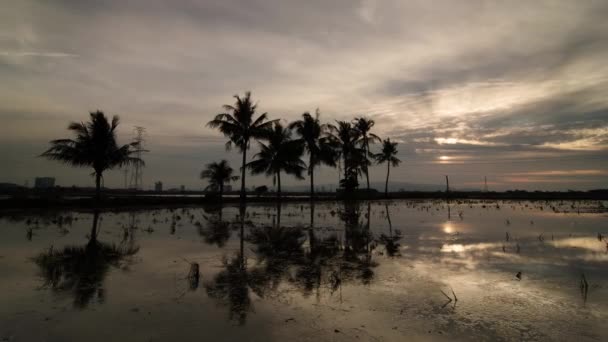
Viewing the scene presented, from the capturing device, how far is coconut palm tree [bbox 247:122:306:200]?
3397 cm

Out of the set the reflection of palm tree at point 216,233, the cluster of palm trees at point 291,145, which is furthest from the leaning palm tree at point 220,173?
the reflection of palm tree at point 216,233

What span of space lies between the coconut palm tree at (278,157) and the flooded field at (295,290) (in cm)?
2398

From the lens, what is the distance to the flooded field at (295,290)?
381cm

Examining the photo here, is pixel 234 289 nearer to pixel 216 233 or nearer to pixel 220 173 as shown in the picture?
pixel 216 233

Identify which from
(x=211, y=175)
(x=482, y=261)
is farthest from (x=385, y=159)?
(x=482, y=261)

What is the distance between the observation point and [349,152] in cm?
3966

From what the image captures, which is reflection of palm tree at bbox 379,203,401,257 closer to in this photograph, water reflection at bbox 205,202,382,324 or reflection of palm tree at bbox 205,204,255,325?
water reflection at bbox 205,202,382,324

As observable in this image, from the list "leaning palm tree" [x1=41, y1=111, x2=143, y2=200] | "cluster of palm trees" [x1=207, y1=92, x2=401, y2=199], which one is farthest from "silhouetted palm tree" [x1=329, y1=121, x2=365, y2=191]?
"leaning palm tree" [x1=41, y1=111, x2=143, y2=200]

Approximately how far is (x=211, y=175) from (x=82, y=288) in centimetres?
3009

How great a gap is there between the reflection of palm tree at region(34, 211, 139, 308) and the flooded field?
2 cm

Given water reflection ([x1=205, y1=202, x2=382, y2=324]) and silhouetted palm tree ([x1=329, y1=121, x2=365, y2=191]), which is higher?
silhouetted palm tree ([x1=329, y1=121, x2=365, y2=191])

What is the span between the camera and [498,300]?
499cm

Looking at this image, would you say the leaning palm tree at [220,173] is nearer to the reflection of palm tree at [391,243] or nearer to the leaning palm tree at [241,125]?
the leaning palm tree at [241,125]

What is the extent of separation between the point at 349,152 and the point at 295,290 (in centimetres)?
3501
